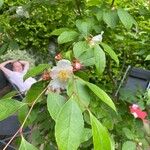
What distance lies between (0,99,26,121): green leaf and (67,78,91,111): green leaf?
12cm

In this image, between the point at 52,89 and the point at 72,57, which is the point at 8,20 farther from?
the point at 52,89

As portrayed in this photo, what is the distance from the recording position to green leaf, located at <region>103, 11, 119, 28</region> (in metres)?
1.43

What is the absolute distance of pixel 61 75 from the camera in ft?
3.41

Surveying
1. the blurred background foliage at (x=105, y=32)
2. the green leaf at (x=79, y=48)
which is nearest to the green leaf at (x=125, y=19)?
the blurred background foliage at (x=105, y=32)

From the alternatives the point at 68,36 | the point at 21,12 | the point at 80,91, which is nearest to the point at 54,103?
the point at 80,91

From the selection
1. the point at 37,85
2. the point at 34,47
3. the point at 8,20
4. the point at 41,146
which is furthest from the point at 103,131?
the point at 34,47

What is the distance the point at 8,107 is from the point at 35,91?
200mm

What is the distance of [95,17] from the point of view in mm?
1528

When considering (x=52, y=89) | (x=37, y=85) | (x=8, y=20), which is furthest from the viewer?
(x=8, y=20)

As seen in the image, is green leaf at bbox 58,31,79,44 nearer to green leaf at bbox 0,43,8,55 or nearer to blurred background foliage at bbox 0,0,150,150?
blurred background foliage at bbox 0,0,150,150

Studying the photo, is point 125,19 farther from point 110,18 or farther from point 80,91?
point 80,91

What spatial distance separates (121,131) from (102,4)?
45 centimetres

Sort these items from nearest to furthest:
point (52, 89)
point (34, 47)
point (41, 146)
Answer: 1. point (52, 89)
2. point (41, 146)
3. point (34, 47)

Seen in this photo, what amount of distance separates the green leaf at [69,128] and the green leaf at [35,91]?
26 centimetres
